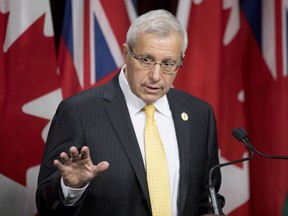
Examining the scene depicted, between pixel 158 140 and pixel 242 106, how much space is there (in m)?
1.15

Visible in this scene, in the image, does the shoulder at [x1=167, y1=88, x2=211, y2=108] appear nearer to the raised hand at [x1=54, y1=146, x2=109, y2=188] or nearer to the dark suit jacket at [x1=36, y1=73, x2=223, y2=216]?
the dark suit jacket at [x1=36, y1=73, x2=223, y2=216]

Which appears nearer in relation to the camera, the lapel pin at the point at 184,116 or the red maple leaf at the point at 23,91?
the lapel pin at the point at 184,116

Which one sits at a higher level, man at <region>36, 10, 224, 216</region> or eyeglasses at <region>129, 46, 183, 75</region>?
eyeglasses at <region>129, 46, 183, 75</region>

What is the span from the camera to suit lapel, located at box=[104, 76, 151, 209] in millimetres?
2129

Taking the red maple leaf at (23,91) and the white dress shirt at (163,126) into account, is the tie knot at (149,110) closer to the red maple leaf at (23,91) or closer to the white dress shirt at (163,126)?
the white dress shirt at (163,126)

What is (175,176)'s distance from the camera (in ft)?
7.27

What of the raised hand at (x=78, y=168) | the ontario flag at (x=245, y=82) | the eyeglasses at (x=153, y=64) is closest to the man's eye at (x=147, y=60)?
the eyeglasses at (x=153, y=64)

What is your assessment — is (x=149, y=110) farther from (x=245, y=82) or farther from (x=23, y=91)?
(x=245, y=82)

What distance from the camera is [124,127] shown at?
7.17ft

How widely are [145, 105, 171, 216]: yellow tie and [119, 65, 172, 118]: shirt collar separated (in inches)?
4.3

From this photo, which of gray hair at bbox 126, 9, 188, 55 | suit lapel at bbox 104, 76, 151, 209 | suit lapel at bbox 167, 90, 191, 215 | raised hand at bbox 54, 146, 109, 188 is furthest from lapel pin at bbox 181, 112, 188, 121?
raised hand at bbox 54, 146, 109, 188

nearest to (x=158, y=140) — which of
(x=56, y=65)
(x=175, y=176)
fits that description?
(x=175, y=176)

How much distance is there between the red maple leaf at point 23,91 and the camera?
282 centimetres

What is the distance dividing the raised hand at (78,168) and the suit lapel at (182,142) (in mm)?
394
